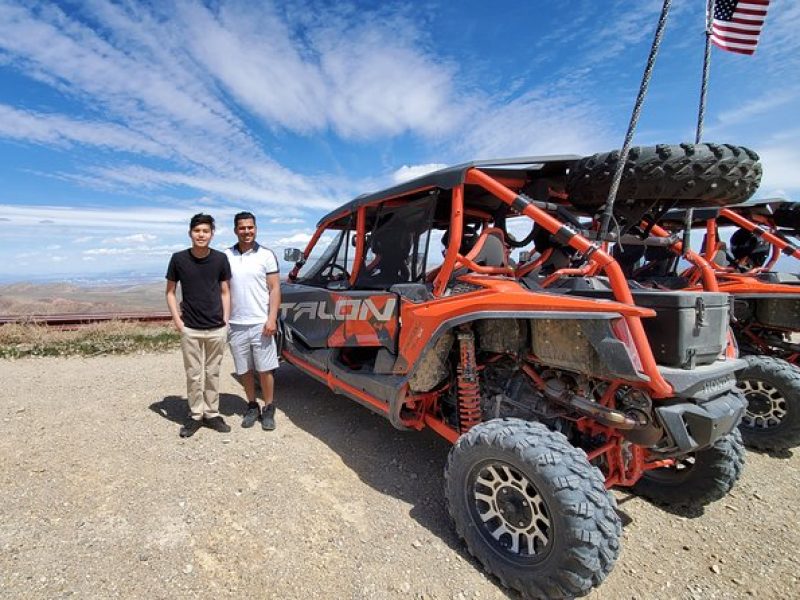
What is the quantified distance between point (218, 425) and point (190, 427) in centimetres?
25

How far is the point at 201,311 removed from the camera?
3.93m

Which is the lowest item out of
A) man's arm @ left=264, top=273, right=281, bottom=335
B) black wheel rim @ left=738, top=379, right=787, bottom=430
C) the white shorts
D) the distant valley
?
the distant valley

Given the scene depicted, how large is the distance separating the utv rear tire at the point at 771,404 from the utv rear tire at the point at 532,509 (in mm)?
2829

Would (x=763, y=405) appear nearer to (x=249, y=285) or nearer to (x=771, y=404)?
(x=771, y=404)

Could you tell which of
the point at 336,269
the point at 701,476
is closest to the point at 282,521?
the point at 336,269

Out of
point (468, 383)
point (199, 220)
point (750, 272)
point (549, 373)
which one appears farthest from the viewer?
point (750, 272)

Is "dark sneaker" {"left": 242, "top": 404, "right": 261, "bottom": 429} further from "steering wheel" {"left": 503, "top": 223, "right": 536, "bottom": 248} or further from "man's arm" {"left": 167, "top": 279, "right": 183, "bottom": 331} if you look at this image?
"steering wheel" {"left": 503, "top": 223, "right": 536, "bottom": 248}

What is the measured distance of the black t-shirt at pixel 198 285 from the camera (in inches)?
153

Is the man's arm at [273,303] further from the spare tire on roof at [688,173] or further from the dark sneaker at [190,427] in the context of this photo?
the spare tire on roof at [688,173]

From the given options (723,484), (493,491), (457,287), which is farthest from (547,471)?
(723,484)

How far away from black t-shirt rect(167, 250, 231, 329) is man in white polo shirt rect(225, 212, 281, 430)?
20cm

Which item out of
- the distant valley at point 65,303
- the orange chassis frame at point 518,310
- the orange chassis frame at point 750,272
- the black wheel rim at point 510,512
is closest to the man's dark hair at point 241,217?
the orange chassis frame at point 518,310

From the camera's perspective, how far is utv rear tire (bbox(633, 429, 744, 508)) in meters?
2.88

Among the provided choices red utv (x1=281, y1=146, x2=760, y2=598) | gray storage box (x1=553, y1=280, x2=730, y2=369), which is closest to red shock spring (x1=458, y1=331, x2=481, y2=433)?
red utv (x1=281, y1=146, x2=760, y2=598)
